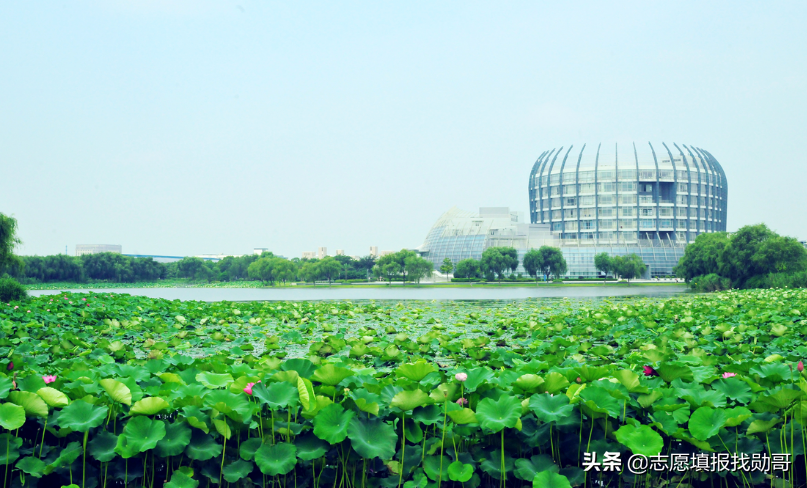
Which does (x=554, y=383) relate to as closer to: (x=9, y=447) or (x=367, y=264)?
(x=9, y=447)

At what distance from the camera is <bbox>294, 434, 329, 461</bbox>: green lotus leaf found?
3811 mm

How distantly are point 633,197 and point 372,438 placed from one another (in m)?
121

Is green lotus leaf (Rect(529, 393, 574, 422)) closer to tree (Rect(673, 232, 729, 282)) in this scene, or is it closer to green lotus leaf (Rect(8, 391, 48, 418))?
green lotus leaf (Rect(8, 391, 48, 418))

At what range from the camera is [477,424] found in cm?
407

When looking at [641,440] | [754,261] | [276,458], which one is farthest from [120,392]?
[754,261]

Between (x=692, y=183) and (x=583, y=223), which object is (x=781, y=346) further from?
(x=692, y=183)

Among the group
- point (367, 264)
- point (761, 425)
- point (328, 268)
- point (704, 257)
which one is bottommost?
point (761, 425)

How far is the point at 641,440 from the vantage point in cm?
378

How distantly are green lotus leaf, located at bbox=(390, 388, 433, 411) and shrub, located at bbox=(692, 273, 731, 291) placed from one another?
5636cm

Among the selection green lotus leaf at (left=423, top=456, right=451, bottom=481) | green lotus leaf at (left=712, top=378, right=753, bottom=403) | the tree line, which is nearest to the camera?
green lotus leaf at (left=423, top=456, right=451, bottom=481)

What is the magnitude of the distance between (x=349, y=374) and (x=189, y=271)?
12399 cm

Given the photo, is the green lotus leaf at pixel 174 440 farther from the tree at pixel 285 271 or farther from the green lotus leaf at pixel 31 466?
the tree at pixel 285 271

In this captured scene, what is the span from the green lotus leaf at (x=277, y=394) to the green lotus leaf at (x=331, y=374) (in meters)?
0.26

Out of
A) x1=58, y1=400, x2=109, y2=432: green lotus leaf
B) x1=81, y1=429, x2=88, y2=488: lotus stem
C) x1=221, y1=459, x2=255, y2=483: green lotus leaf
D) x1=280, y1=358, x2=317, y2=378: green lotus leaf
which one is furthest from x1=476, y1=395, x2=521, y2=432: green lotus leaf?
x1=81, y1=429, x2=88, y2=488: lotus stem
